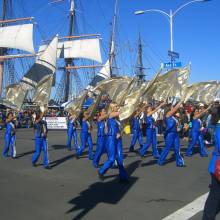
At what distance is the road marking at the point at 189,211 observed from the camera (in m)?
5.80

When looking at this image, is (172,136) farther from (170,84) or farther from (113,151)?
(113,151)

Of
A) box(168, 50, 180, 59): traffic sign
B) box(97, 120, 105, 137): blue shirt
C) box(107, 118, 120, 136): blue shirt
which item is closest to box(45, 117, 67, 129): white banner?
box(168, 50, 180, 59): traffic sign

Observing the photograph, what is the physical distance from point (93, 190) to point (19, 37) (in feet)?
166

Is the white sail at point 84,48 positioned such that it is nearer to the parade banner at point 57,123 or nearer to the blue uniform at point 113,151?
the parade banner at point 57,123

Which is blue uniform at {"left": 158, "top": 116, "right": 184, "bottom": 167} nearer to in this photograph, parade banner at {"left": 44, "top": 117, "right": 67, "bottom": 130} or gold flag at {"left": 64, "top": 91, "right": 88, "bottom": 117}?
gold flag at {"left": 64, "top": 91, "right": 88, "bottom": 117}

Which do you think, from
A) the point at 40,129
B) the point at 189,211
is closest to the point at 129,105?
the point at 40,129

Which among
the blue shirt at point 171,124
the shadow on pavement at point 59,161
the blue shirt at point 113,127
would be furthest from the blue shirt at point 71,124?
the blue shirt at point 113,127

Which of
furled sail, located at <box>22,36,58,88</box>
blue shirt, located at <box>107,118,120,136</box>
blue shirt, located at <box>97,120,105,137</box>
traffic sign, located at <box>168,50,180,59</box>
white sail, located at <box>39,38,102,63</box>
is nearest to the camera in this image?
blue shirt, located at <box>107,118,120,136</box>

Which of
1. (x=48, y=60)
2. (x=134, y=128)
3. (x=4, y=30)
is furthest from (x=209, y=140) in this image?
(x=4, y=30)

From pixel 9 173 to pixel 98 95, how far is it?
10.2 feet

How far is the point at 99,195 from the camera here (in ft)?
23.6

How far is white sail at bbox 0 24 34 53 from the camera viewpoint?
54781 mm

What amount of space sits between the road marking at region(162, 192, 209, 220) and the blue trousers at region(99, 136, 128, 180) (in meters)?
1.95

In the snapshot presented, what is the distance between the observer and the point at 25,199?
6895mm
